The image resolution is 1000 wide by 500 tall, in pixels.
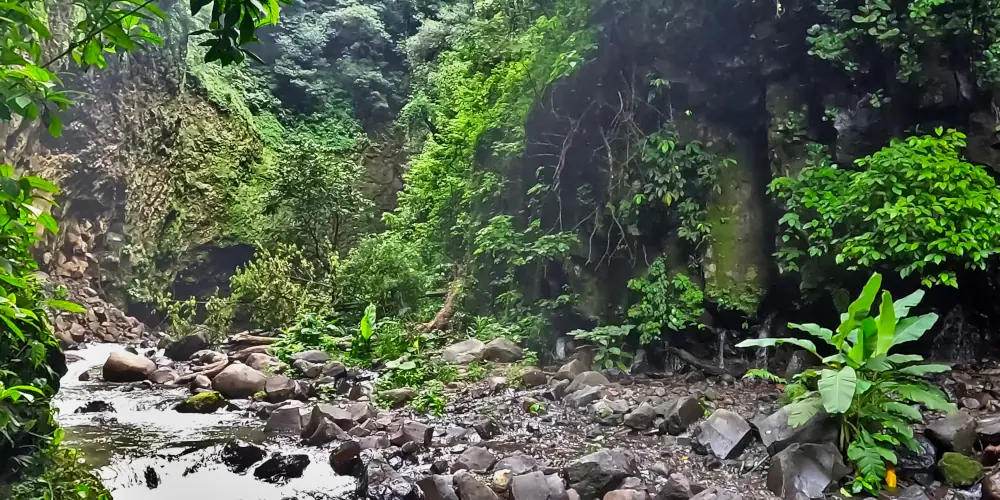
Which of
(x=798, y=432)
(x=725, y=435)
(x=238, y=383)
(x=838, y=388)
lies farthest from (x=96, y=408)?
(x=838, y=388)

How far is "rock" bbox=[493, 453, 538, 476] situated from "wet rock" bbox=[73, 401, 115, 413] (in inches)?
184

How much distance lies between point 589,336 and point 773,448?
10.5ft

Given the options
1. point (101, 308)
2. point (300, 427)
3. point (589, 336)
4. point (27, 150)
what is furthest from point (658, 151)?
point (101, 308)

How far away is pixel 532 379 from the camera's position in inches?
287

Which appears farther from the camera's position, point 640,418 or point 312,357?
point 312,357

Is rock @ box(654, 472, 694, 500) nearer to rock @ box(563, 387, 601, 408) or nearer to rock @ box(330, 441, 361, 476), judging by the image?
rock @ box(563, 387, 601, 408)

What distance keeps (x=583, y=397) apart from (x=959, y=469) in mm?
3213

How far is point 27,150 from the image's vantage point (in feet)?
36.4

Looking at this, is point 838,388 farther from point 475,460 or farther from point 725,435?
point 475,460

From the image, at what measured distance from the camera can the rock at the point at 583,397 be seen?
633cm

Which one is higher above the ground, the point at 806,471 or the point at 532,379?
the point at 806,471

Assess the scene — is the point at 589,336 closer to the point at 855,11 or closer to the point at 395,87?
the point at 855,11

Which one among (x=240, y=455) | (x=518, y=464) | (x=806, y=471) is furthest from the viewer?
(x=240, y=455)

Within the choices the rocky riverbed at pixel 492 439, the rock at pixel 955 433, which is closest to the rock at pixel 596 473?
the rocky riverbed at pixel 492 439
